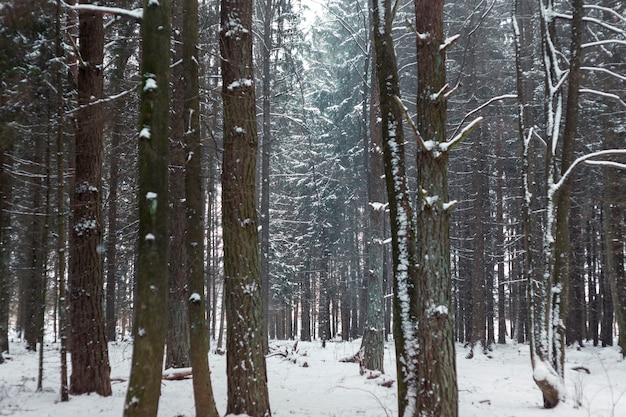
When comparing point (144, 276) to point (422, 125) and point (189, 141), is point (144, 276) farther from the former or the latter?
point (422, 125)

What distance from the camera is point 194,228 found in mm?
5941

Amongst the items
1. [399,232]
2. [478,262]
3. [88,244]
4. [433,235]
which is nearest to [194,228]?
[399,232]

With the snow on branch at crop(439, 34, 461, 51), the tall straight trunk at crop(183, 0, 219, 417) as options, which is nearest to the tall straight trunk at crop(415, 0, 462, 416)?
the snow on branch at crop(439, 34, 461, 51)

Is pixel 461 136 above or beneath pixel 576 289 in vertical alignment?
above

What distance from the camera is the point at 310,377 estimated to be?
1086 cm

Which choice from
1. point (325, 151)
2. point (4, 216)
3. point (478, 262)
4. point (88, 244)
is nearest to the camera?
point (88, 244)

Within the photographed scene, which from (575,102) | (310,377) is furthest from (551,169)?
(310,377)

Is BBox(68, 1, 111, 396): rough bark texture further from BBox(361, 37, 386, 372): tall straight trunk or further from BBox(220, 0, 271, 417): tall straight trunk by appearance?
BBox(361, 37, 386, 372): tall straight trunk

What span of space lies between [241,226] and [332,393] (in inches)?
178

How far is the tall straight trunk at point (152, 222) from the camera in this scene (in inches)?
150

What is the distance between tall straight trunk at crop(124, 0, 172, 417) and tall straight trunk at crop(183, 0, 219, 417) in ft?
4.61

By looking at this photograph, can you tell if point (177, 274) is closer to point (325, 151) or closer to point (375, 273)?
point (375, 273)

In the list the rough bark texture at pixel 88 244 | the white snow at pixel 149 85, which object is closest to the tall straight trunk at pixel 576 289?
the rough bark texture at pixel 88 244

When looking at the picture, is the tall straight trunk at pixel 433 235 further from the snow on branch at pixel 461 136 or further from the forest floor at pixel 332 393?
the forest floor at pixel 332 393
